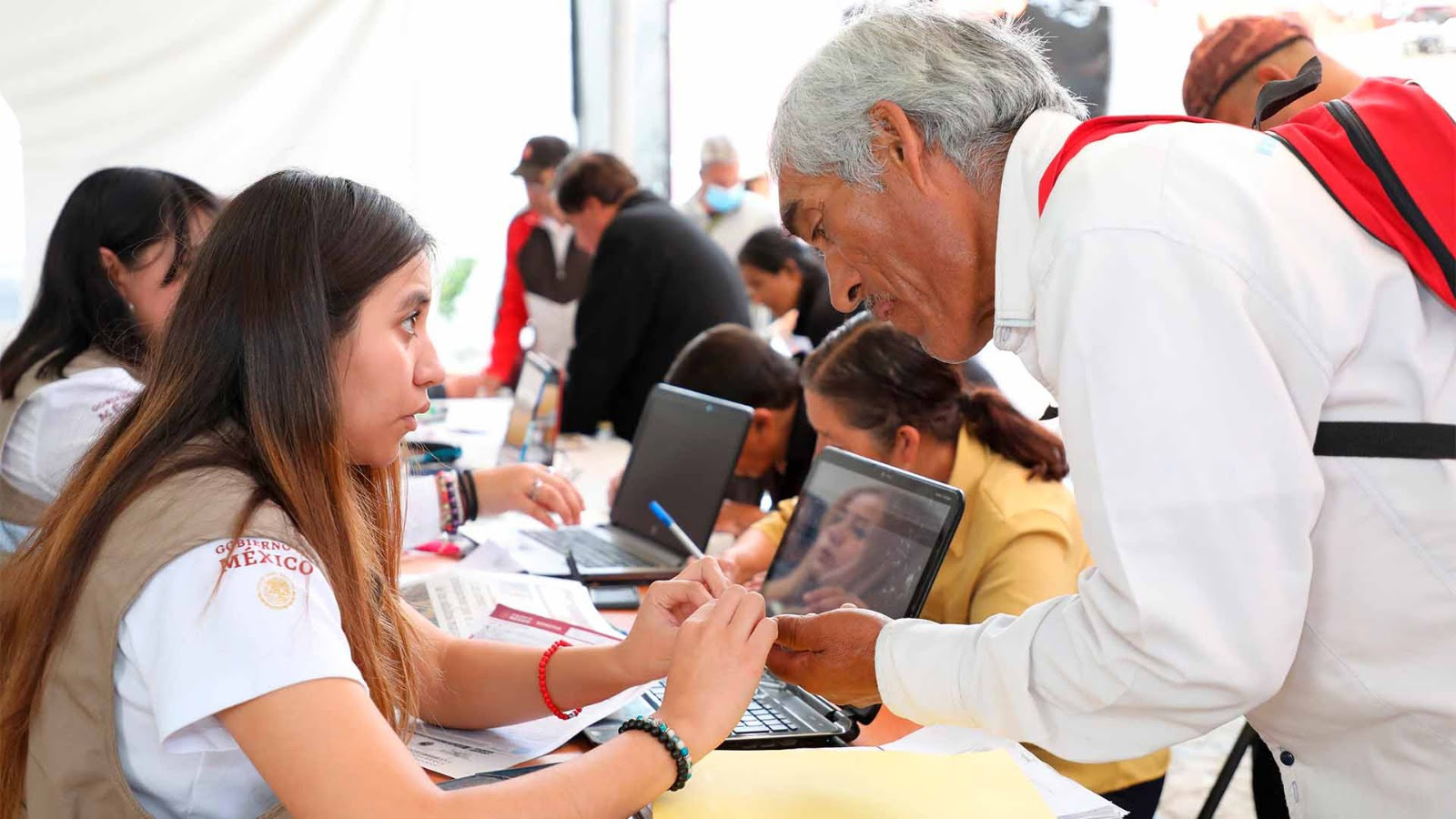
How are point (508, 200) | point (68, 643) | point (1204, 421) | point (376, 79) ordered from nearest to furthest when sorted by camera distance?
point (1204, 421) → point (68, 643) → point (376, 79) → point (508, 200)

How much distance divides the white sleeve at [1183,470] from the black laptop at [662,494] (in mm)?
1378

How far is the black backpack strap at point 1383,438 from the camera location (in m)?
0.86

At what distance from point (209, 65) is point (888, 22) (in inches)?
117

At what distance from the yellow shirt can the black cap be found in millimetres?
3546

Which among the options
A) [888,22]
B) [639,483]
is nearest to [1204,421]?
[888,22]

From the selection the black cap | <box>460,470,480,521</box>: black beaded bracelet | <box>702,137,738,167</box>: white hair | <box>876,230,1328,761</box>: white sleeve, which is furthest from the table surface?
<box>702,137,738,167</box>: white hair

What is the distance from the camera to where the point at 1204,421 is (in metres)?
0.80

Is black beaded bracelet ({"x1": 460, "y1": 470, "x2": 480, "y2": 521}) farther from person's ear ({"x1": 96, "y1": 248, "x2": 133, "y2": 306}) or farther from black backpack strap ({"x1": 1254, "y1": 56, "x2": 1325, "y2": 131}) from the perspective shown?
black backpack strap ({"x1": 1254, "y1": 56, "x2": 1325, "y2": 131})

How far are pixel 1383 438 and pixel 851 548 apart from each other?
88 cm

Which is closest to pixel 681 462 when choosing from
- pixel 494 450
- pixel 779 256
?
pixel 494 450

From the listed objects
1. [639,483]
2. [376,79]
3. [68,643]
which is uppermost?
[376,79]

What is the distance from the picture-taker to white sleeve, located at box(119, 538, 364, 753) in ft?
3.03

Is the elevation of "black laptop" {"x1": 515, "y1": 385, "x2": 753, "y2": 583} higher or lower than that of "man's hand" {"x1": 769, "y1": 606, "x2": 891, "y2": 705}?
lower

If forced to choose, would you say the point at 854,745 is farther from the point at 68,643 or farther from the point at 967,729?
the point at 68,643
